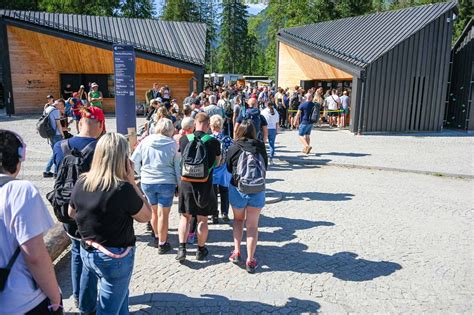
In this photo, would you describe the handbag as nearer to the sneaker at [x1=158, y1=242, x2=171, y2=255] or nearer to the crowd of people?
the crowd of people

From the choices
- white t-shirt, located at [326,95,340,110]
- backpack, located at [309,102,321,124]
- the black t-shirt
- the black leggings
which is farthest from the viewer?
white t-shirt, located at [326,95,340,110]

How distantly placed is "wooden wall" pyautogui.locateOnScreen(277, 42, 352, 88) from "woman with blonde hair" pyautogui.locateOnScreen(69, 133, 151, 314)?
17.9 meters

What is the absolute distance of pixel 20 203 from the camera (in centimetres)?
218

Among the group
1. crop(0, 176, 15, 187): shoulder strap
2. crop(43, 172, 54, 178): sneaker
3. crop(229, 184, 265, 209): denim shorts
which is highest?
crop(0, 176, 15, 187): shoulder strap

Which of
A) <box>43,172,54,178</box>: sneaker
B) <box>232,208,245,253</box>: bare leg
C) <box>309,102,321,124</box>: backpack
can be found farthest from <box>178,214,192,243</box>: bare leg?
<box>309,102,321,124</box>: backpack

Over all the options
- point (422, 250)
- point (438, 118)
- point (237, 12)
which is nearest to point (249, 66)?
point (237, 12)

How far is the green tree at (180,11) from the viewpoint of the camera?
55875mm

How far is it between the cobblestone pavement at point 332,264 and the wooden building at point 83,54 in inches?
628

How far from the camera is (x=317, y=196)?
809 cm

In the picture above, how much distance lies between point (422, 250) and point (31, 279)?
16.4 ft

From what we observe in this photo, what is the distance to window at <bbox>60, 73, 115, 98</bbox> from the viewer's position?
2303 cm

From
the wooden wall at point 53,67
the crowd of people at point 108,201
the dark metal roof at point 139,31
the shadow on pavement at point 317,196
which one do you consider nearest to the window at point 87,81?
the wooden wall at point 53,67

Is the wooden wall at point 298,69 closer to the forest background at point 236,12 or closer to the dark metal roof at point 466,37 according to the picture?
the forest background at point 236,12

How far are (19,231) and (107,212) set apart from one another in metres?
0.79
